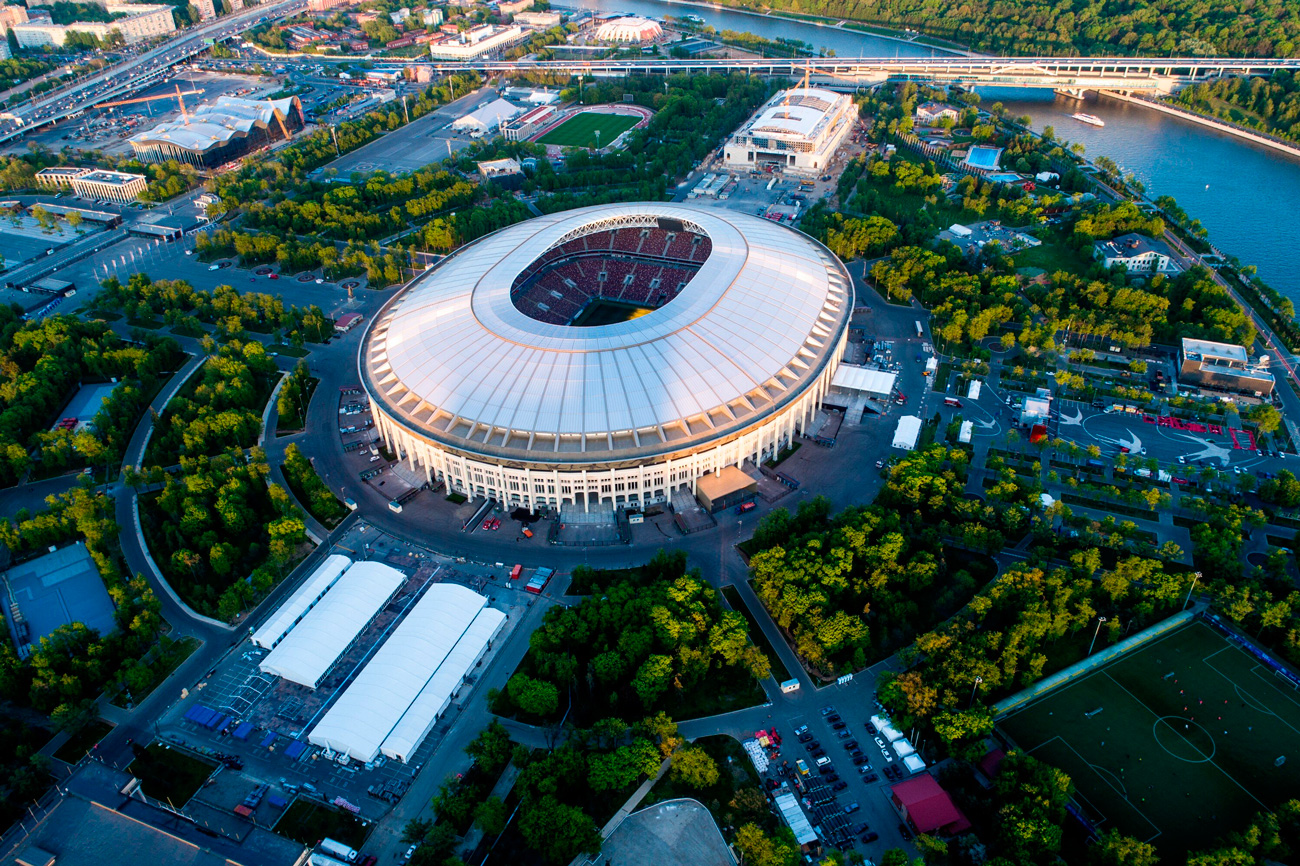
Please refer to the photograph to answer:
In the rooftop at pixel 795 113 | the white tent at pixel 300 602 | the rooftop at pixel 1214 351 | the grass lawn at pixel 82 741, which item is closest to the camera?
the grass lawn at pixel 82 741

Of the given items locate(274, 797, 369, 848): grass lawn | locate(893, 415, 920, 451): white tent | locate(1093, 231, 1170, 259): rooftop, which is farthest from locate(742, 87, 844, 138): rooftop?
locate(274, 797, 369, 848): grass lawn

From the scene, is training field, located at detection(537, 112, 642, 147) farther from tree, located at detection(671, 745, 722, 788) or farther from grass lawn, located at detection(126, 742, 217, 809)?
tree, located at detection(671, 745, 722, 788)

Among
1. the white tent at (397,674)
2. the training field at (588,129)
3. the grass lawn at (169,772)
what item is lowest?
the grass lawn at (169,772)

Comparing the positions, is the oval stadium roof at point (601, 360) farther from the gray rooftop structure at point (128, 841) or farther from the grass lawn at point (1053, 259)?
the grass lawn at point (1053, 259)

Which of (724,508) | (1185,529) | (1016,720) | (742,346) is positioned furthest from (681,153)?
(1016,720)

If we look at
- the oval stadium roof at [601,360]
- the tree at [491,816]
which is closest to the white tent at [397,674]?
the tree at [491,816]

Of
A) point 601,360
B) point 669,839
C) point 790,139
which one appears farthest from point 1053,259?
point 669,839

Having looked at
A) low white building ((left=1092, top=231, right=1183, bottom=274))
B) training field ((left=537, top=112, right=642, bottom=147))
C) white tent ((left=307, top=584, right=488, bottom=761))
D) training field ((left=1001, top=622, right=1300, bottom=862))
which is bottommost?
training field ((left=1001, top=622, right=1300, bottom=862))
